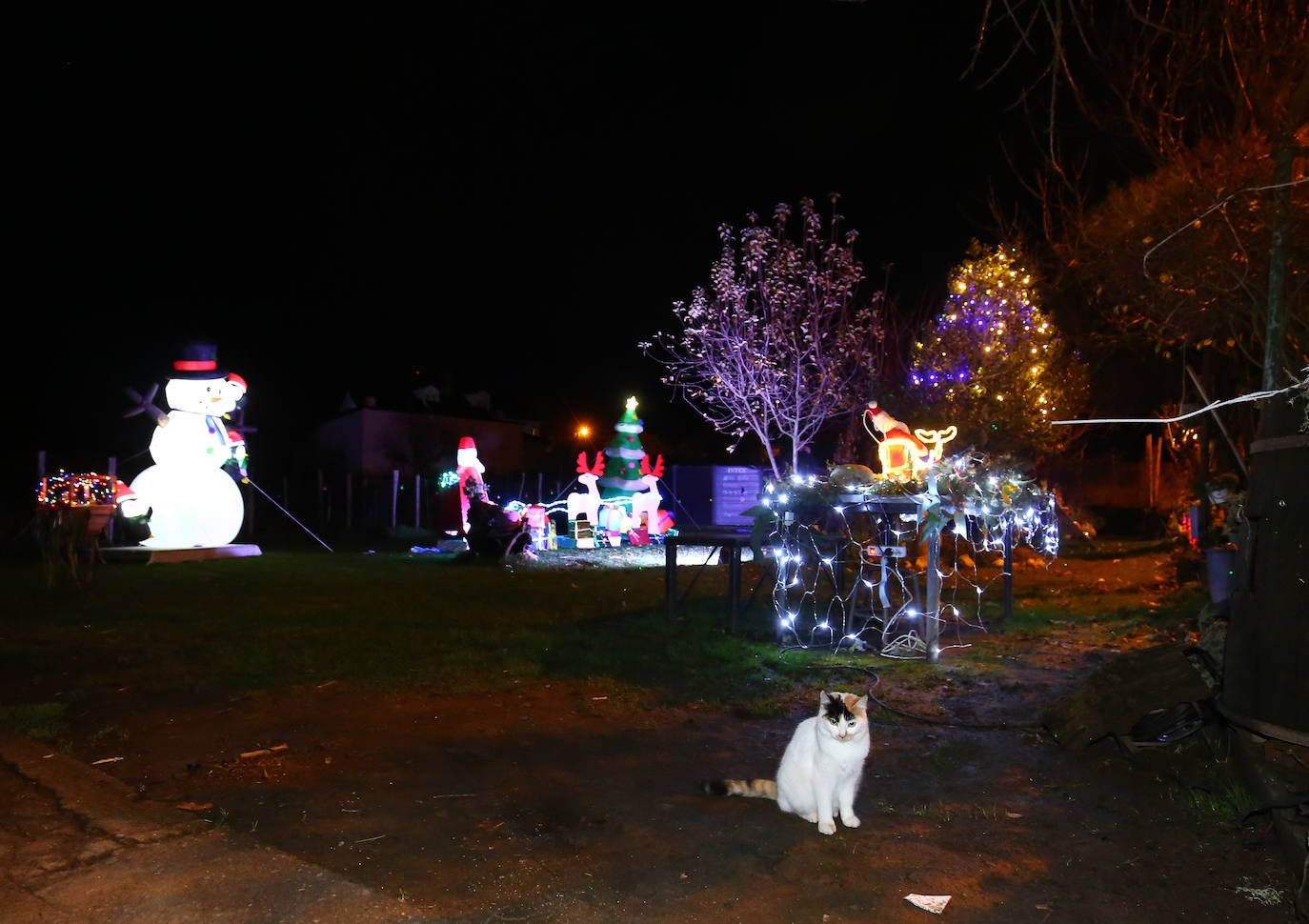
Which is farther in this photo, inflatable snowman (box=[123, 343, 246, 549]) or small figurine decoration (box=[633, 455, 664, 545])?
small figurine decoration (box=[633, 455, 664, 545])

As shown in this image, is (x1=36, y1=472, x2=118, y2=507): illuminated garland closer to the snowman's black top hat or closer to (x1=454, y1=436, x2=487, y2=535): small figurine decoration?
the snowman's black top hat

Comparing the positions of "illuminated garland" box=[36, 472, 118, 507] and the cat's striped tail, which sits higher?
"illuminated garland" box=[36, 472, 118, 507]

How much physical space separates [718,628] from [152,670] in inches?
215

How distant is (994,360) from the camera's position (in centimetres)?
2098

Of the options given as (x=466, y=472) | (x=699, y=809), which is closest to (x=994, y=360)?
(x=466, y=472)

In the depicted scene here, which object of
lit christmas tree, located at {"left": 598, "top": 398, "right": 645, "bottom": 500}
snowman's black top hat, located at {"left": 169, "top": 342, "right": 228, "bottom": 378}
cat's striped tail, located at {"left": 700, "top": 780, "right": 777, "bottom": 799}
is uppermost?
snowman's black top hat, located at {"left": 169, "top": 342, "right": 228, "bottom": 378}

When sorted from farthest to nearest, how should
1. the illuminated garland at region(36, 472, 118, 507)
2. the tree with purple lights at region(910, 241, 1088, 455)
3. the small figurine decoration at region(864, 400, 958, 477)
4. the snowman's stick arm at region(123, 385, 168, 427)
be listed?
the tree with purple lights at region(910, 241, 1088, 455) < the snowman's stick arm at region(123, 385, 168, 427) < the illuminated garland at region(36, 472, 118, 507) < the small figurine decoration at region(864, 400, 958, 477)

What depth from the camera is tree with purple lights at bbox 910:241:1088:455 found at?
20.9 metres

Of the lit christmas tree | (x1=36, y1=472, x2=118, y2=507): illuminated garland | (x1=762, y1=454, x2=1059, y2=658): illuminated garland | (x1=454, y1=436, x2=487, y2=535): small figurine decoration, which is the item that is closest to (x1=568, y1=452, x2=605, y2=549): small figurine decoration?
the lit christmas tree

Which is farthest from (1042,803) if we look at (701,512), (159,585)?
(701,512)

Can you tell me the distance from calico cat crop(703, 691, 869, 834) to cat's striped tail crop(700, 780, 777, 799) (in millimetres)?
120

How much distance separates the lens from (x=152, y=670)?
8258mm

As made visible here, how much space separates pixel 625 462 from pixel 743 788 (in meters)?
17.0

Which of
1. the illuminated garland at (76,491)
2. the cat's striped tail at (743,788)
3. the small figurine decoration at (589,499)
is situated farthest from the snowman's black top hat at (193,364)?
the cat's striped tail at (743,788)
